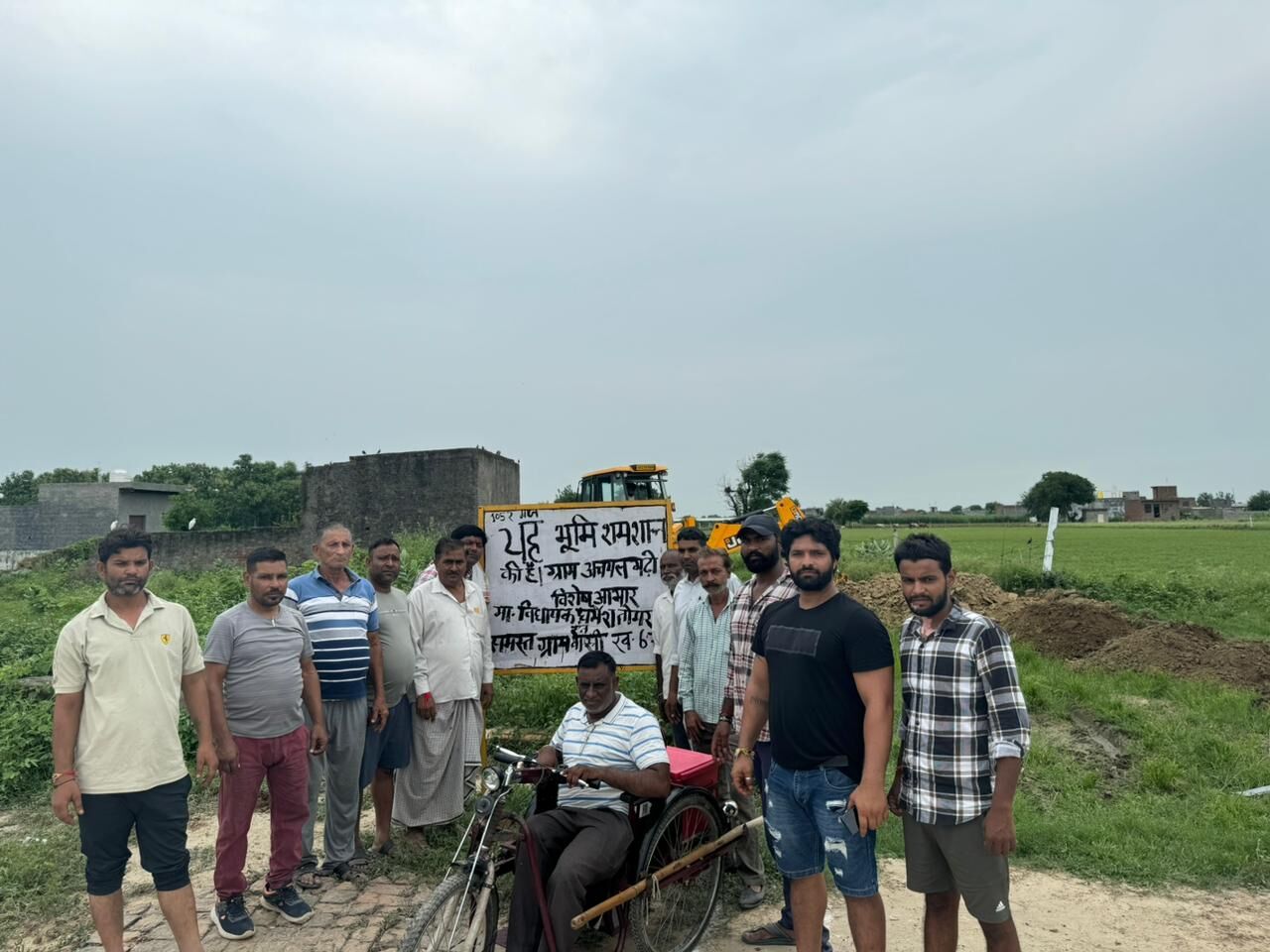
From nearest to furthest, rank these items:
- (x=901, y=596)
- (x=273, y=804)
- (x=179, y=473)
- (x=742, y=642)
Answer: (x=742, y=642) < (x=273, y=804) < (x=901, y=596) < (x=179, y=473)

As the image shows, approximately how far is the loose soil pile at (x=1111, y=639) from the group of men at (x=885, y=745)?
8.47 m

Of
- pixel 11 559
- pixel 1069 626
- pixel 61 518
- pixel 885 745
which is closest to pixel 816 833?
pixel 885 745

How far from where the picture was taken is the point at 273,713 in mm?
4219

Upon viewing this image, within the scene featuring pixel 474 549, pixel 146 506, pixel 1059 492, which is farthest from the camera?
pixel 1059 492

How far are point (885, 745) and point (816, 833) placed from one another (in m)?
0.56

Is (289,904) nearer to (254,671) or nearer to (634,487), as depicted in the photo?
(254,671)

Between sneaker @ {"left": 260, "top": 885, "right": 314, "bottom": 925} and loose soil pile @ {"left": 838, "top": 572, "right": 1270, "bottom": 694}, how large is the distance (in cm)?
920

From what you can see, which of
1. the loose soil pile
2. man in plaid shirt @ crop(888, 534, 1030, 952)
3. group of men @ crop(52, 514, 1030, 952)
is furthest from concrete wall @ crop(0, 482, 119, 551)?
man in plaid shirt @ crop(888, 534, 1030, 952)

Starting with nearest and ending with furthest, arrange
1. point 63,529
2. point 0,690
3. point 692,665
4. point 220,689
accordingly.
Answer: point 220,689 < point 692,665 < point 0,690 < point 63,529

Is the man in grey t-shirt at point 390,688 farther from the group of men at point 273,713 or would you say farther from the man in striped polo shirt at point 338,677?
the man in striped polo shirt at point 338,677

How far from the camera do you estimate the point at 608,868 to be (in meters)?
3.48

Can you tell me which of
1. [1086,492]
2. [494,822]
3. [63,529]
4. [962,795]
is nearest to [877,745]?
[962,795]

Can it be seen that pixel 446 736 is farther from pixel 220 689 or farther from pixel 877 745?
pixel 877 745

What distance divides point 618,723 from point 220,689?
1969 mm
